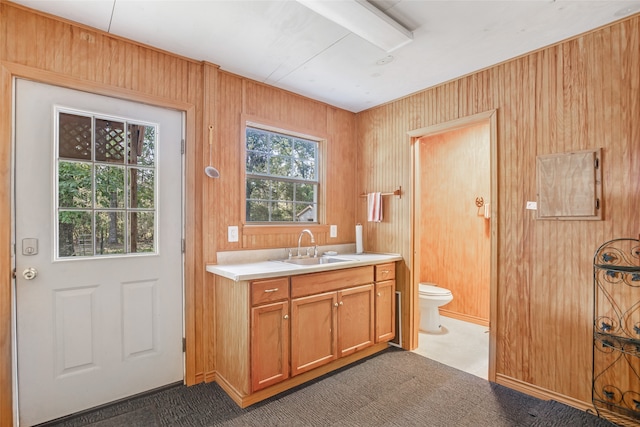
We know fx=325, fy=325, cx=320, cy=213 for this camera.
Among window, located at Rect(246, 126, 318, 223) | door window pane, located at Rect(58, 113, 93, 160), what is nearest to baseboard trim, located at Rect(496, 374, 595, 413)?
window, located at Rect(246, 126, 318, 223)

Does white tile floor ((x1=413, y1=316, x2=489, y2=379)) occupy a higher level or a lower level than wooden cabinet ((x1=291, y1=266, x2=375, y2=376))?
lower

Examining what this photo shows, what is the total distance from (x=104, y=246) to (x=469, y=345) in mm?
3377

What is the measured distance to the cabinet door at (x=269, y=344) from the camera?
2.23 meters

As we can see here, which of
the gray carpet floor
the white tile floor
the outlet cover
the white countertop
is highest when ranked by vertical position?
the outlet cover

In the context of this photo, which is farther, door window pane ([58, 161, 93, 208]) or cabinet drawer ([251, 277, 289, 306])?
cabinet drawer ([251, 277, 289, 306])

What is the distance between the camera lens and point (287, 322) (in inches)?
94.3

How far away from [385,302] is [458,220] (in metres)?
1.74

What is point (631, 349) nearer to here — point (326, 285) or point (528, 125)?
point (528, 125)

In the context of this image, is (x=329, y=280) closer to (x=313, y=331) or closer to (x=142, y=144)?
(x=313, y=331)

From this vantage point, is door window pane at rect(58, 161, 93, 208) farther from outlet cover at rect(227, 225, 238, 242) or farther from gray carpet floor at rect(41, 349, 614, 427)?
gray carpet floor at rect(41, 349, 614, 427)

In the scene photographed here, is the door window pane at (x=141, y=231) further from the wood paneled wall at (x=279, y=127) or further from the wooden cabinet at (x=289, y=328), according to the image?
the wooden cabinet at (x=289, y=328)

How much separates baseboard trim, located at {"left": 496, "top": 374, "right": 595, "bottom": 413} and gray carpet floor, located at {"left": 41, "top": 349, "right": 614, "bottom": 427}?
61 millimetres

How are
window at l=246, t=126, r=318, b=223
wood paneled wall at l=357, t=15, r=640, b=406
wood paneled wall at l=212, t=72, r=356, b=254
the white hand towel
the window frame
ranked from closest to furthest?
wood paneled wall at l=357, t=15, r=640, b=406 < wood paneled wall at l=212, t=72, r=356, b=254 < the window frame < window at l=246, t=126, r=318, b=223 < the white hand towel

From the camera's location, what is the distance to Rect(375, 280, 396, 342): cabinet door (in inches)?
121
